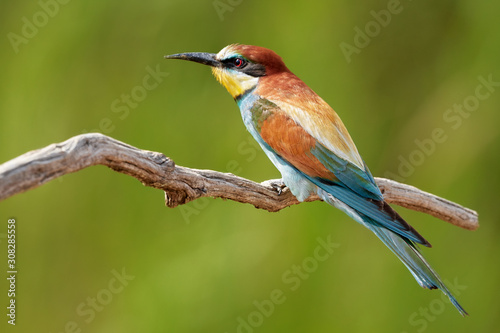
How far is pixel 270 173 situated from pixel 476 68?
133 cm

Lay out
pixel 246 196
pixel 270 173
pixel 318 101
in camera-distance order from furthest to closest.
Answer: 1. pixel 270 173
2. pixel 318 101
3. pixel 246 196

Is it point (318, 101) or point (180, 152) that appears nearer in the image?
point (318, 101)

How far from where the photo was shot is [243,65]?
9.16 ft

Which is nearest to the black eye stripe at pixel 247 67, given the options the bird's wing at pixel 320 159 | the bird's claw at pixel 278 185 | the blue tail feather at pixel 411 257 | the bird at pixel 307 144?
the bird at pixel 307 144

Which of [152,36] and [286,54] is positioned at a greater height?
[152,36]

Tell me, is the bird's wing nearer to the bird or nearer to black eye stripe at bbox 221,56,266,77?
the bird

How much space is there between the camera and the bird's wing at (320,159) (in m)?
2.41

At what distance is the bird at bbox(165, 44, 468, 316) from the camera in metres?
2.36

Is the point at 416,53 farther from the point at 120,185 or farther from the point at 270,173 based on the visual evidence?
the point at 120,185

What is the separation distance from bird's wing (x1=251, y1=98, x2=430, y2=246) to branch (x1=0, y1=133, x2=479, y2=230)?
189 mm

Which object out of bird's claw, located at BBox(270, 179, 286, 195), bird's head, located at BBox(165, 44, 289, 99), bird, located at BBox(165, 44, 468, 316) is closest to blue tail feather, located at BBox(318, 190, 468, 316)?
bird, located at BBox(165, 44, 468, 316)

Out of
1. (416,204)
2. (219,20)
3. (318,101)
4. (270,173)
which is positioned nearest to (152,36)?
(219,20)

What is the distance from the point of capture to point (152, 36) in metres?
3.56

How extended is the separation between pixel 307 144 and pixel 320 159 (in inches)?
3.2
